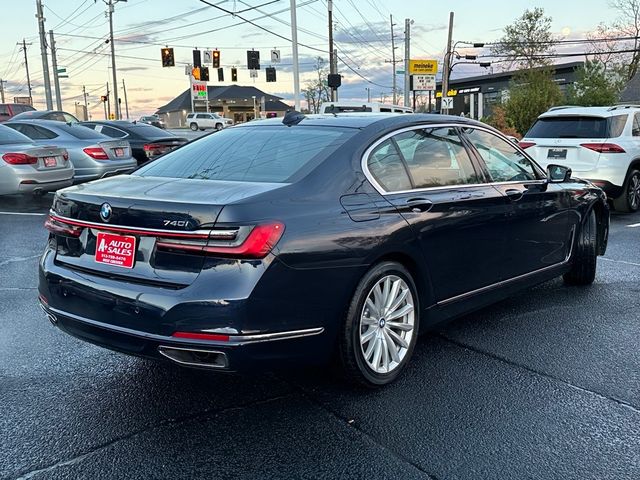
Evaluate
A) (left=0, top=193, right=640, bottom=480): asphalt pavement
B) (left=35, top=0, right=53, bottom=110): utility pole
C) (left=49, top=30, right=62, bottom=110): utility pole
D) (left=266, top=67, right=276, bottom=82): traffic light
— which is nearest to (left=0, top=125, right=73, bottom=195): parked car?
(left=0, top=193, right=640, bottom=480): asphalt pavement

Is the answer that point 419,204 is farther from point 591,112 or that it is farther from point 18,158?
point 18,158

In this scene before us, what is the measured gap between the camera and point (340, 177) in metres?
3.53

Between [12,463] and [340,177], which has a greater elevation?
[340,177]

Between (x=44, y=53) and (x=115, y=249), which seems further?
(x=44, y=53)

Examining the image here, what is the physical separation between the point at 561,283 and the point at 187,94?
3395 inches

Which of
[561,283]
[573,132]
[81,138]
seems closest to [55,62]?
[81,138]

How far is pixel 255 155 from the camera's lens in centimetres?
391

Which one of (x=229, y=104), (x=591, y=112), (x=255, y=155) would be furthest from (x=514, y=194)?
(x=229, y=104)

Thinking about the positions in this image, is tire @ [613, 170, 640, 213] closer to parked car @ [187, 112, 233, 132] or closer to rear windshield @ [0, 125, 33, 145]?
rear windshield @ [0, 125, 33, 145]

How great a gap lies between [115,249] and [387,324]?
63.0 inches

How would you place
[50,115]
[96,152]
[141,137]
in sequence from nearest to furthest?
[96,152]
[141,137]
[50,115]

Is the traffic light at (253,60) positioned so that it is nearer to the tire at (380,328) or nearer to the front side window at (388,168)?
the front side window at (388,168)

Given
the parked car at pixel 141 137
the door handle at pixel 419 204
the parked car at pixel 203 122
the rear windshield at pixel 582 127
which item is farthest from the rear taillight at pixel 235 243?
the parked car at pixel 203 122

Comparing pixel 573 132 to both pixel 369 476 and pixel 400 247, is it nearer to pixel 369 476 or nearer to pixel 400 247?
pixel 400 247
